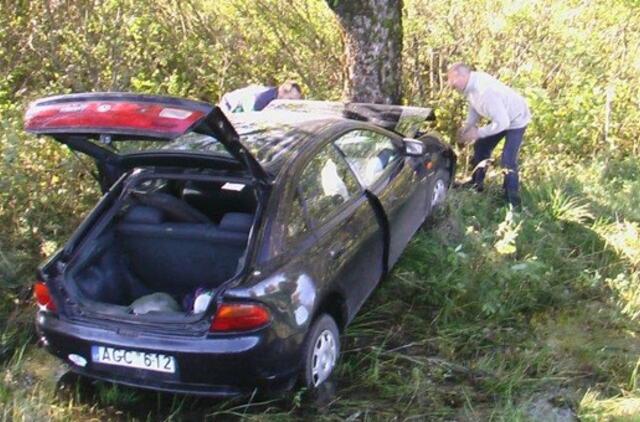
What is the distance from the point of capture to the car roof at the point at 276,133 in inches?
164

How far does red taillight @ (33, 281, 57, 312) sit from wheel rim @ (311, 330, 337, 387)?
4.68 ft

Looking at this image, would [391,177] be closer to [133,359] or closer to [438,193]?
[438,193]

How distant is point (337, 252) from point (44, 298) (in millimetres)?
1640

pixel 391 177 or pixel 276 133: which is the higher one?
pixel 276 133

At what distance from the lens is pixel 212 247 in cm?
418

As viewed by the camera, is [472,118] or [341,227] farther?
[472,118]

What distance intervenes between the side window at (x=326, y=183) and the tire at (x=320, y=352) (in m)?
0.62

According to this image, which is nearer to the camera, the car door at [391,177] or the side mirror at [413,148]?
the car door at [391,177]

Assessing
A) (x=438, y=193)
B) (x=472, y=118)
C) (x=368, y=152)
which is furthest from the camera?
(x=472, y=118)

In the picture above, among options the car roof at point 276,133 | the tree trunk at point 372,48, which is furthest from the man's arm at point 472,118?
the car roof at point 276,133

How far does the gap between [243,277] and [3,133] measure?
11.2 feet

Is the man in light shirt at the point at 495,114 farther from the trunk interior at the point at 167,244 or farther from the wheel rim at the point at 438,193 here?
the trunk interior at the point at 167,244

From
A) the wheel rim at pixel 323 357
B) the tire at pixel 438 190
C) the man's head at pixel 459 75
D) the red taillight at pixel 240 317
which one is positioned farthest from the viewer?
the man's head at pixel 459 75

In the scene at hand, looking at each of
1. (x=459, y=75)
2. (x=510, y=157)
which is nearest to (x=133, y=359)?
(x=459, y=75)
